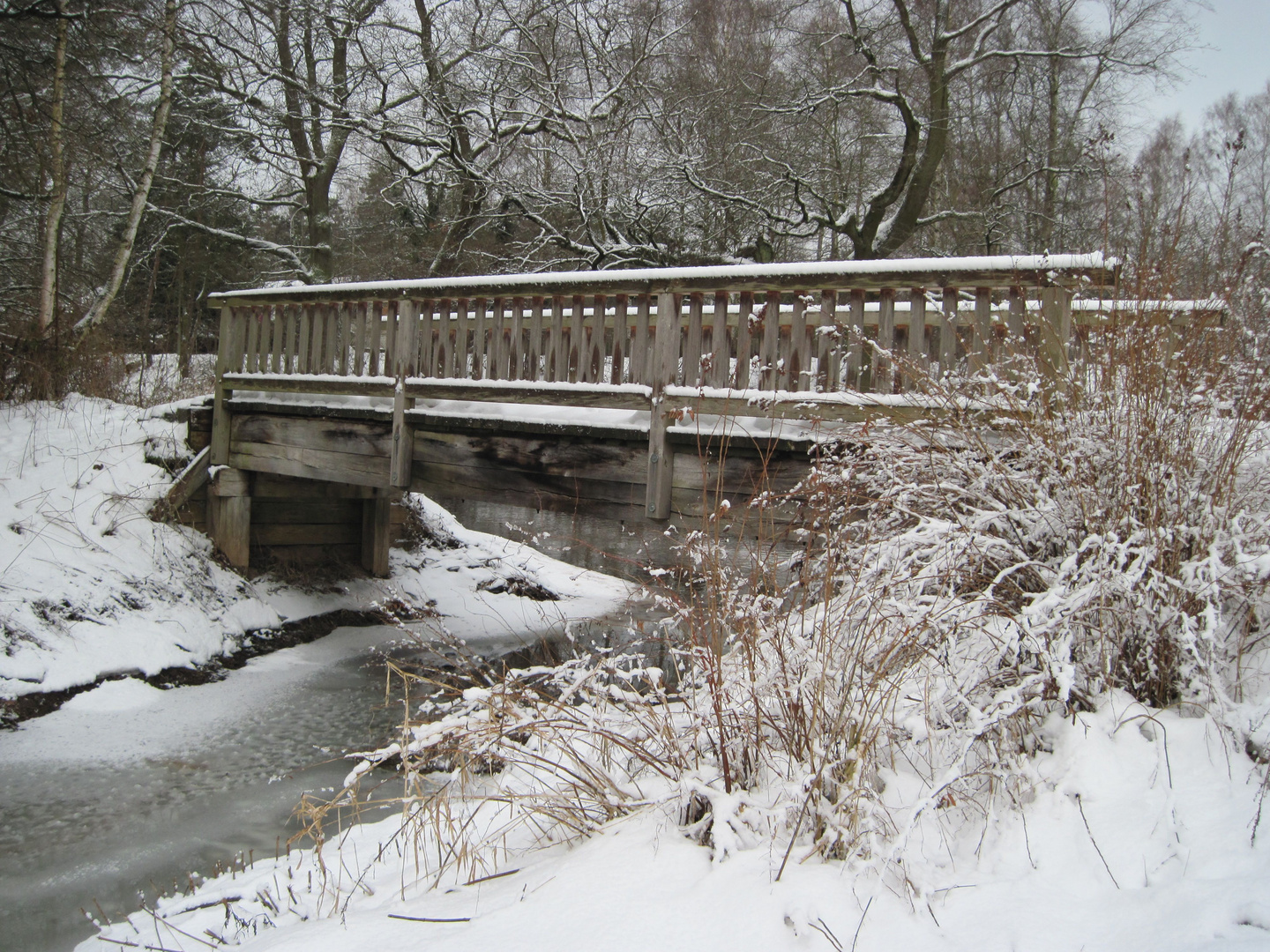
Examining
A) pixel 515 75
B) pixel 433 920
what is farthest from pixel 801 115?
pixel 433 920

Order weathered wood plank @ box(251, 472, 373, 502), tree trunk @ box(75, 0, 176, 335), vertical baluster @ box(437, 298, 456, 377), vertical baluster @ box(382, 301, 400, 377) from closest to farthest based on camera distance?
vertical baluster @ box(437, 298, 456, 377) → vertical baluster @ box(382, 301, 400, 377) → weathered wood plank @ box(251, 472, 373, 502) → tree trunk @ box(75, 0, 176, 335)

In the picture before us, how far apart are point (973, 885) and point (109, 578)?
23.7ft

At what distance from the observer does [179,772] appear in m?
5.20

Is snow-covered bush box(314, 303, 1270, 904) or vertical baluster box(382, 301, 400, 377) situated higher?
vertical baluster box(382, 301, 400, 377)

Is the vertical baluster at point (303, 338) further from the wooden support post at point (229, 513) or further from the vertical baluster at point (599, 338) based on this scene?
the vertical baluster at point (599, 338)

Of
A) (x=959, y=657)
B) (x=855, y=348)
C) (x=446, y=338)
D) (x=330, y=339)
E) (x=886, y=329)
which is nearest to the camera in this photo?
(x=959, y=657)

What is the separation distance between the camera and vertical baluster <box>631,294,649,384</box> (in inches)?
208

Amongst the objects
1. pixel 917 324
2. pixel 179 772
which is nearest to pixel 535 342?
pixel 917 324

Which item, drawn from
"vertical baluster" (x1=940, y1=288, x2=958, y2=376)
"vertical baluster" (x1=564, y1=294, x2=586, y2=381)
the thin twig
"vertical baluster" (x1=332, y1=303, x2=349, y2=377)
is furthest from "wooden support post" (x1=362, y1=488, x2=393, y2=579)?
the thin twig

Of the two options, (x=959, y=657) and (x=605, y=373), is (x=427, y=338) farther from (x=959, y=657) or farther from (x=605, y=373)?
(x=959, y=657)

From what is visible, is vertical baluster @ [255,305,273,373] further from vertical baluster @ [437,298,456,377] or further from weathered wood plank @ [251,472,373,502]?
vertical baluster @ [437,298,456,377]

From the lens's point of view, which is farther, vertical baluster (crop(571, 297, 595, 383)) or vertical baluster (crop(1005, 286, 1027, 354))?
vertical baluster (crop(571, 297, 595, 383))

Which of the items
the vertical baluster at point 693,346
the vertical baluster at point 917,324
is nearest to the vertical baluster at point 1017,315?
the vertical baluster at point 917,324

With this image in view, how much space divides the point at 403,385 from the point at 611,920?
5068mm
